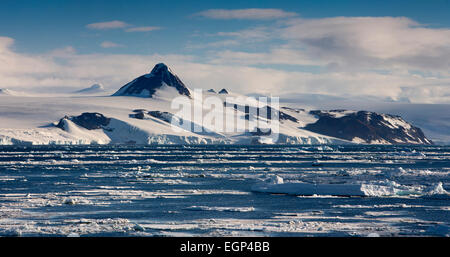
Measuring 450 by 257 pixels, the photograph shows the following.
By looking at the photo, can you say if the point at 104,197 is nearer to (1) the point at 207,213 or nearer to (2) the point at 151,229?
(1) the point at 207,213

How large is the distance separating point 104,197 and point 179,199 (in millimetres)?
3994

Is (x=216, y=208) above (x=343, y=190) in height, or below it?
above

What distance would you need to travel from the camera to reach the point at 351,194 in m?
33.1

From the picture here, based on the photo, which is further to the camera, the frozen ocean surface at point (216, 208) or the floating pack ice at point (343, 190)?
the floating pack ice at point (343, 190)

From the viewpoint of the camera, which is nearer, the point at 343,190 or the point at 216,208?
the point at 216,208

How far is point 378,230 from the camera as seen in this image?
832 inches

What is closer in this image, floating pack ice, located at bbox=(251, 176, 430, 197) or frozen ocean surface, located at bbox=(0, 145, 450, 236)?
frozen ocean surface, located at bbox=(0, 145, 450, 236)

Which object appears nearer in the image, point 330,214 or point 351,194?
point 330,214

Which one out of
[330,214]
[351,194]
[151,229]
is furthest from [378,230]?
[351,194]

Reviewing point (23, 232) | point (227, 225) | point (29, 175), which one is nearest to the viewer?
point (23, 232)
